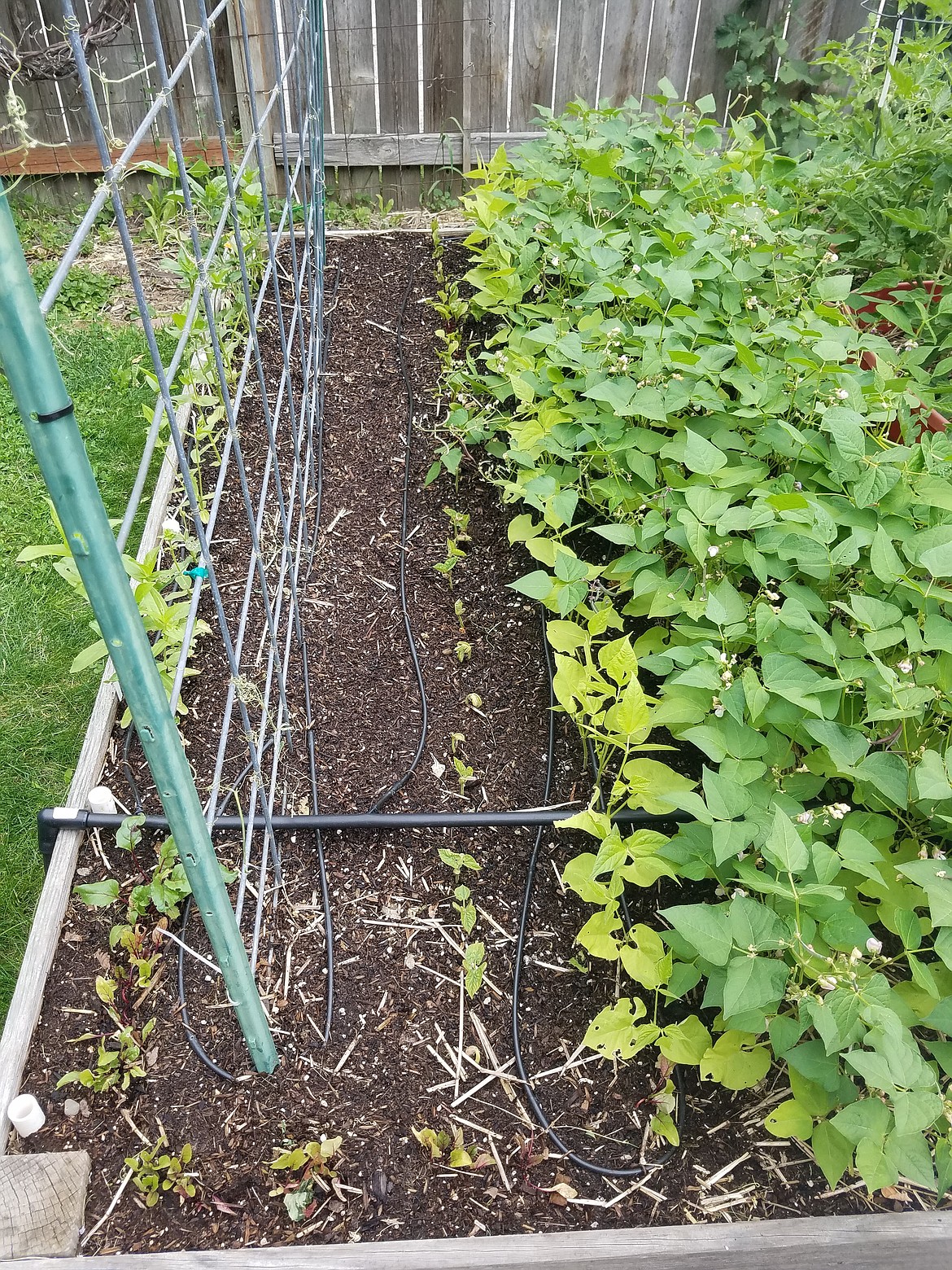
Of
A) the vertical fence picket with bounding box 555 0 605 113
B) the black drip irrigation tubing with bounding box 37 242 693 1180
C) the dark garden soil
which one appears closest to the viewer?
the dark garden soil

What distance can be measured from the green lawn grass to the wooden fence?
197 cm

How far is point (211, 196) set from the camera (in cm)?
302

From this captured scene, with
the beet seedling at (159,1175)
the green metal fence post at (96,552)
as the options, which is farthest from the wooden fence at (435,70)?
the beet seedling at (159,1175)

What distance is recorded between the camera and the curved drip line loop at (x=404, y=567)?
2.13 metres

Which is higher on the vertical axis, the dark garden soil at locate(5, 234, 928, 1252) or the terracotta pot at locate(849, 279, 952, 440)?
the terracotta pot at locate(849, 279, 952, 440)

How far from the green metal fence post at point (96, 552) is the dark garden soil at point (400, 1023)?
446 mm

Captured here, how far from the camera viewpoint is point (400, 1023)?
68.0 inches

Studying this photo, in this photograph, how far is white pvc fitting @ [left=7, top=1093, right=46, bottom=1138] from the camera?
1.50m

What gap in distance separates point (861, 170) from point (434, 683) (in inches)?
84.0

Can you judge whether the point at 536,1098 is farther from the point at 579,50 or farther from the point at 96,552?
the point at 579,50

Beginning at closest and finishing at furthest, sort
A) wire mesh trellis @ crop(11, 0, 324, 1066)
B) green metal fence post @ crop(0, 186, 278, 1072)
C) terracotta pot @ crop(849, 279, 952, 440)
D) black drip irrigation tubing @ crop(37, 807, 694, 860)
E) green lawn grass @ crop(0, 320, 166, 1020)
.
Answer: green metal fence post @ crop(0, 186, 278, 1072) → wire mesh trellis @ crop(11, 0, 324, 1066) → black drip irrigation tubing @ crop(37, 807, 694, 860) → green lawn grass @ crop(0, 320, 166, 1020) → terracotta pot @ crop(849, 279, 952, 440)

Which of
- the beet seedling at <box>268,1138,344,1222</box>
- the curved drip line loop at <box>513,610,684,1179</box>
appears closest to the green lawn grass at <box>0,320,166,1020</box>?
the beet seedling at <box>268,1138,344,1222</box>

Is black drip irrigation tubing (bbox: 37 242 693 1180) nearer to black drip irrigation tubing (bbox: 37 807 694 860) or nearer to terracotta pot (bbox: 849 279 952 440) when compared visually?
black drip irrigation tubing (bbox: 37 807 694 860)

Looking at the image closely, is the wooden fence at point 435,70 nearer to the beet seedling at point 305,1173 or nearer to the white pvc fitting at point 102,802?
the white pvc fitting at point 102,802
